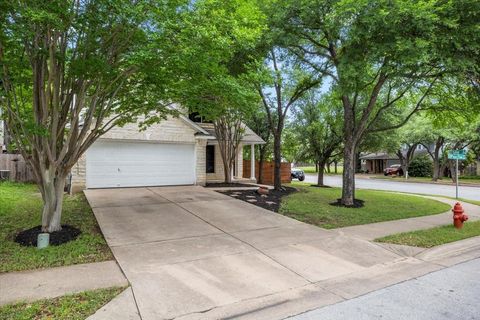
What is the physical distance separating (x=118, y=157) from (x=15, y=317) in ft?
34.6

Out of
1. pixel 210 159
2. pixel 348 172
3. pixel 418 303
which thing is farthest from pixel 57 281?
pixel 210 159

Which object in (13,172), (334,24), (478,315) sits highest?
(334,24)

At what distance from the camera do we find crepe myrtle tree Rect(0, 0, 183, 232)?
18.5 ft

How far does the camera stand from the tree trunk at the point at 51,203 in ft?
22.0

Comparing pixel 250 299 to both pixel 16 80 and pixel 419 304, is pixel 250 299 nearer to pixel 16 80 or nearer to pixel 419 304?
pixel 419 304

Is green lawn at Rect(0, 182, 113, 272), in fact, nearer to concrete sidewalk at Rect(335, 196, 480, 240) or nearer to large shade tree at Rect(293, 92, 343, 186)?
concrete sidewalk at Rect(335, 196, 480, 240)

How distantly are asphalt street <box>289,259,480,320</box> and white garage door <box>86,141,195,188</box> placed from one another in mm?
11440

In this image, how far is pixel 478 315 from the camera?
390 cm

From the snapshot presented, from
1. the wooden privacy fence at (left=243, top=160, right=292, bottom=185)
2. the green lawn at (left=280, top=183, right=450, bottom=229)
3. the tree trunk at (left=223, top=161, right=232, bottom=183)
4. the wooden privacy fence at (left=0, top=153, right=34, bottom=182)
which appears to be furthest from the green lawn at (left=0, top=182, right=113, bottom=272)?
the wooden privacy fence at (left=243, top=160, right=292, bottom=185)

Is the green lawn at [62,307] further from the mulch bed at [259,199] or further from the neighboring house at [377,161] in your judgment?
the neighboring house at [377,161]

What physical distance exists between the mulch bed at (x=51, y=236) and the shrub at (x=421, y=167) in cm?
4119

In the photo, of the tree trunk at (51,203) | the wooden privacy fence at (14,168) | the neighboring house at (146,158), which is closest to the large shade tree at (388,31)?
the neighboring house at (146,158)

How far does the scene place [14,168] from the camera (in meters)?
16.1

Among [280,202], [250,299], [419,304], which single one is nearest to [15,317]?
[250,299]
